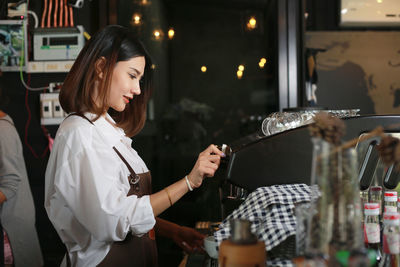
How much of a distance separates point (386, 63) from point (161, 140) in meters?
1.81

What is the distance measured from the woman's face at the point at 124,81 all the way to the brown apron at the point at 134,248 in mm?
154

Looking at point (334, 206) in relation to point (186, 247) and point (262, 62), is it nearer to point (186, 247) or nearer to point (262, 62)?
point (186, 247)

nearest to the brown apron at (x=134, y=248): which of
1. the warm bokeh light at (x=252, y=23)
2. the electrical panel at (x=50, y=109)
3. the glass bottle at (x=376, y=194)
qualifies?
the glass bottle at (x=376, y=194)

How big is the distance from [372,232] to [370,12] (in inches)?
105

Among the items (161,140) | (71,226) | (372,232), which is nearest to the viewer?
(372,232)

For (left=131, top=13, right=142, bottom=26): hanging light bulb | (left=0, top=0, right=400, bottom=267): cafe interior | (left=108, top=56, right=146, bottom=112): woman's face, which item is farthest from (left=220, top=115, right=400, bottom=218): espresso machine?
(left=131, top=13, right=142, bottom=26): hanging light bulb

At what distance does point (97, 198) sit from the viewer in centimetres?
130

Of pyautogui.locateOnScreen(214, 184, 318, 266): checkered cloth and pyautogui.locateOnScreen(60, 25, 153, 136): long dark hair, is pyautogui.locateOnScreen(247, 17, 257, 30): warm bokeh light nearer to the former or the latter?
pyautogui.locateOnScreen(60, 25, 153, 136): long dark hair

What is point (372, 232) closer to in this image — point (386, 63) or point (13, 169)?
point (13, 169)

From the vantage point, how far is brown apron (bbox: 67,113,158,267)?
4.75 ft

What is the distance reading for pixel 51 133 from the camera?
283 centimetres

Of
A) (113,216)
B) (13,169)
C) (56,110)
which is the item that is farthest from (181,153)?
(113,216)

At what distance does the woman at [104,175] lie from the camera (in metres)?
1.32

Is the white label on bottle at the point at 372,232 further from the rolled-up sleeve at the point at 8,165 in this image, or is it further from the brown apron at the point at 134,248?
the rolled-up sleeve at the point at 8,165
